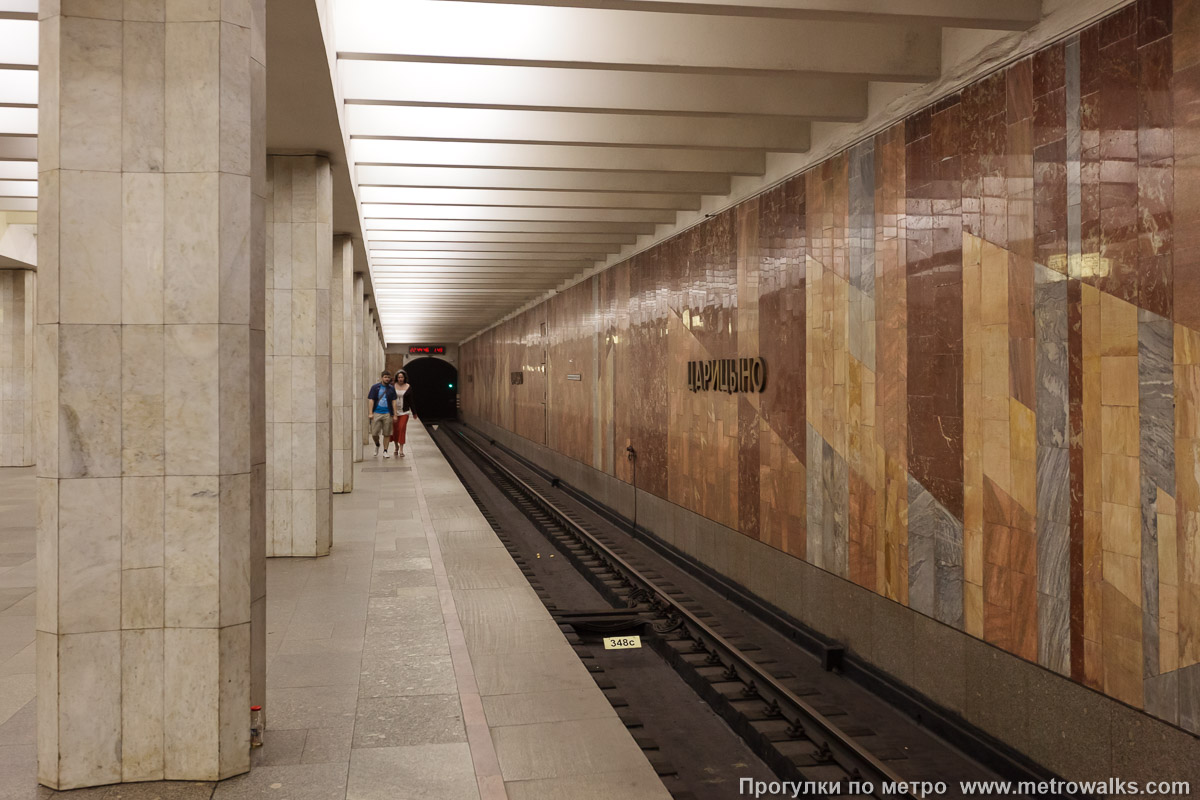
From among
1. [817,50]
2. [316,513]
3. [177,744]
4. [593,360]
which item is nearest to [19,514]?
[316,513]

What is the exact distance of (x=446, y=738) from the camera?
14.7 ft

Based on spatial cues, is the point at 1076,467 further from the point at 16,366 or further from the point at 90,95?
the point at 16,366

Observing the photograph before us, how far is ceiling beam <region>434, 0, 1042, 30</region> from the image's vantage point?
5176mm

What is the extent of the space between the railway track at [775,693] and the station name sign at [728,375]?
7.41 ft

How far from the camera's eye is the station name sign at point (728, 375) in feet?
30.7

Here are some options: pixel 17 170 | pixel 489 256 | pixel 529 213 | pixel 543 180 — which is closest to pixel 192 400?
pixel 543 180

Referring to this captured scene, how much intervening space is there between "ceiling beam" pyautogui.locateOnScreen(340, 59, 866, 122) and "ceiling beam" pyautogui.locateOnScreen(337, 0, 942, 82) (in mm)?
789

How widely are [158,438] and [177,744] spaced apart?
125 centimetres

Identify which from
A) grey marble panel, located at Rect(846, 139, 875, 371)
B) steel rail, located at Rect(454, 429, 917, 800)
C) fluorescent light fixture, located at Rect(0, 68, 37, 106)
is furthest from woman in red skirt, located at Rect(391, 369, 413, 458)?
grey marble panel, located at Rect(846, 139, 875, 371)

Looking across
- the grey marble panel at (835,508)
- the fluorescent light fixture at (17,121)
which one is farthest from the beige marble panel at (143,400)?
the fluorescent light fixture at (17,121)

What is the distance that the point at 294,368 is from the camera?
8.79 meters

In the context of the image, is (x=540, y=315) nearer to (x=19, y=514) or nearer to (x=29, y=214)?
(x=29, y=214)

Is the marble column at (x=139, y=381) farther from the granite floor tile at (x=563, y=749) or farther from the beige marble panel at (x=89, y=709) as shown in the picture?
the granite floor tile at (x=563, y=749)

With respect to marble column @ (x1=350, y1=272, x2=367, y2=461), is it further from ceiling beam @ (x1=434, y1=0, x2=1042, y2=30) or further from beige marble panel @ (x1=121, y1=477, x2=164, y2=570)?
beige marble panel @ (x1=121, y1=477, x2=164, y2=570)
